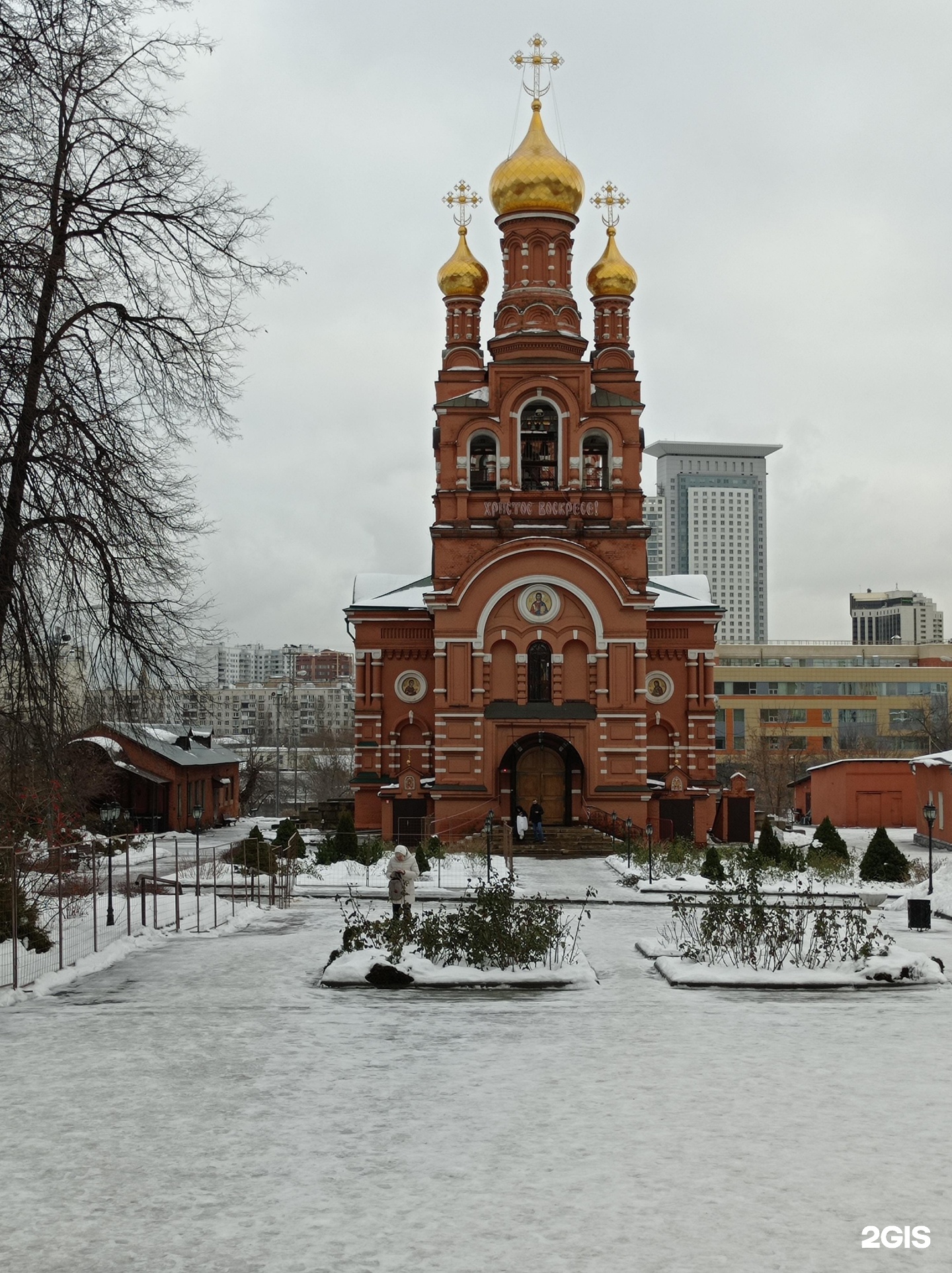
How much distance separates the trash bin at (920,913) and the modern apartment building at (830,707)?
190 ft

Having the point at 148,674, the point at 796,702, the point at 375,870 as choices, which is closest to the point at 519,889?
the point at 375,870

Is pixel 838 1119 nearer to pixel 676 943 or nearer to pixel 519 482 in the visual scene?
pixel 676 943

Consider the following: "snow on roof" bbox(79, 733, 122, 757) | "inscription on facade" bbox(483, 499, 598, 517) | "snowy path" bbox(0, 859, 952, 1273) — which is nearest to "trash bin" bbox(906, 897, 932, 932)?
"snowy path" bbox(0, 859, 952, 1273)

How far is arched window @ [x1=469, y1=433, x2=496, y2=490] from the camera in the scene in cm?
3838

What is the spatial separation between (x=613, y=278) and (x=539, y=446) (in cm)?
829

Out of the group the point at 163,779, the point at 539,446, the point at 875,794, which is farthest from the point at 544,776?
the point at 875,794

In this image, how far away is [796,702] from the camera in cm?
8425

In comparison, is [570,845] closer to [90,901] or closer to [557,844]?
[557,844]

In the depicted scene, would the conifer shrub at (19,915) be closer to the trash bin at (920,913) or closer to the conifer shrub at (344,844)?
the trash bin at (920,913)

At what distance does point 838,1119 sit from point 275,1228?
419 cm

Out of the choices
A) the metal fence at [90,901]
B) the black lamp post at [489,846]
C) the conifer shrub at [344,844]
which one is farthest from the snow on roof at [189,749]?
the metal fence at [90,901]

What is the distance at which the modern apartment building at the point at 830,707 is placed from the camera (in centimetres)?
Answer: 8119

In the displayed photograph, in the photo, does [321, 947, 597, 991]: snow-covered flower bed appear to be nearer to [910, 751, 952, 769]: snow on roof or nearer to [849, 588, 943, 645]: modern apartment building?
[910, 751, 952, 769]: snow on roof

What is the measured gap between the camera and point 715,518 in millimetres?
196250
